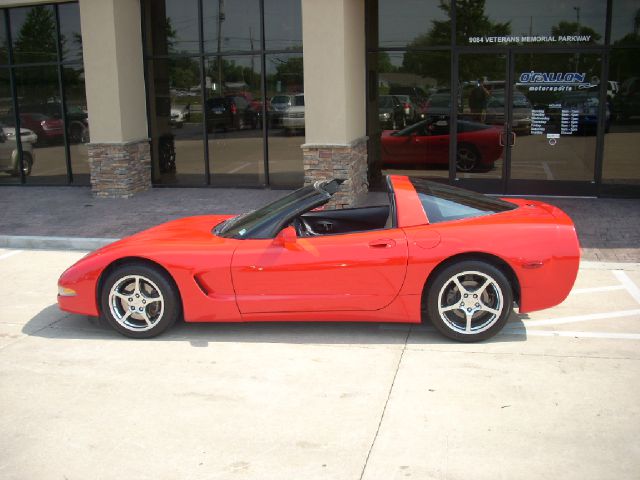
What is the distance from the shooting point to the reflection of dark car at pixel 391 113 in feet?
45.2

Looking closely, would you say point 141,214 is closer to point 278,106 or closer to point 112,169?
point 112,169

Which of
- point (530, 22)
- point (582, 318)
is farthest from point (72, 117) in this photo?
point (582, 318)

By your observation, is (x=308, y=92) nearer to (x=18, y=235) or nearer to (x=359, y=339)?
(x=18, y=235)

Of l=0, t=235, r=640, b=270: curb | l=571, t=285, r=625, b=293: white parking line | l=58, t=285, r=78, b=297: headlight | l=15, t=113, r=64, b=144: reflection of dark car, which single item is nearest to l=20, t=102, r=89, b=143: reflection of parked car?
l=15, t=113, r=64, b=144: reflection of dark car

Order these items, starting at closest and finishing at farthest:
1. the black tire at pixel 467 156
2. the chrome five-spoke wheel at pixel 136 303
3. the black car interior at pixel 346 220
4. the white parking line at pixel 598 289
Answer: the chrome five-spoke wheel at pixel 136 303 < the black car interior at pixel 346 220 < the white parking line at pixel 598 289 < the black tire at pixel 467 156

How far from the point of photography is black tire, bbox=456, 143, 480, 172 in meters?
13.5

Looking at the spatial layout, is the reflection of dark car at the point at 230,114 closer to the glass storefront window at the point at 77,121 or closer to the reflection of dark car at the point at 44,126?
the glass storefront window at the point at 77,121

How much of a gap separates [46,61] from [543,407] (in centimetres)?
1340

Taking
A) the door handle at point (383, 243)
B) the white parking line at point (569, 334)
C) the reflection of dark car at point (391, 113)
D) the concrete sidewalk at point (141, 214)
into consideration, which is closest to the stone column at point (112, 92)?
the concrete sidewalk at point (141, 214)

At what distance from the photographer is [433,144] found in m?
13.7

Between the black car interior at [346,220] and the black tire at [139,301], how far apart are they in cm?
150

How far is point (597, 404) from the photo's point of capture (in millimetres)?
5059

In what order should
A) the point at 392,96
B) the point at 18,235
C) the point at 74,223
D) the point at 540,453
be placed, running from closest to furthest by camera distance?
the point at 540,453 → the point at 18,235 → the point at 74,223 → the point at 392,96

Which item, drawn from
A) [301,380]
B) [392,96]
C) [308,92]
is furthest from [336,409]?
[392,96]
